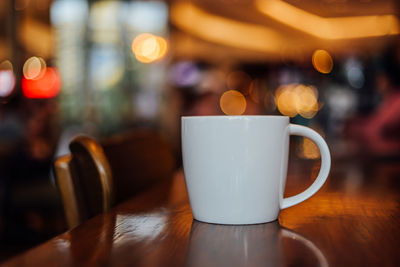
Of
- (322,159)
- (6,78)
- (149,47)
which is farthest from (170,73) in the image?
(322,159)

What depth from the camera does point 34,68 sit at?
4230 mm

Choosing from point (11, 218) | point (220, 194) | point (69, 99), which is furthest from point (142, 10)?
point (220, 194)

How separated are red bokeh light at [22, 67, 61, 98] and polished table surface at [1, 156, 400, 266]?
11.9 ft

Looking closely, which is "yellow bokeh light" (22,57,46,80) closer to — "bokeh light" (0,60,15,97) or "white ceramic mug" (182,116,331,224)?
"bokeh light" (0,60,15,97)

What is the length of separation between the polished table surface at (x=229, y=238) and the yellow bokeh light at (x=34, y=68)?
3.75 metres

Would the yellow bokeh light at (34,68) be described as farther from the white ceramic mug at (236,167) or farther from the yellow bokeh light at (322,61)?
the yellow bokeh light at (322,61)

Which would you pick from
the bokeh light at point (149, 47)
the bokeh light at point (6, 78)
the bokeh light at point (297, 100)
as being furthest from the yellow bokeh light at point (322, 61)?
the bokeh light at point (6, 78)

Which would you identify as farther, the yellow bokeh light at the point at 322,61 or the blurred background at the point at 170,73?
the yellow bokeh light at the point at 322,61

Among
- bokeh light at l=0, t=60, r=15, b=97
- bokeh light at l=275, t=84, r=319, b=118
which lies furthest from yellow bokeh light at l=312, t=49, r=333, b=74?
bokeh light at l=0, t=60, r=15, b=97

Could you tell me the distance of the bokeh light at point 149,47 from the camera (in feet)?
17.8

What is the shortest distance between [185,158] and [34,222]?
2.21 m

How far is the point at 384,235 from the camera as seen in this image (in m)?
0.36

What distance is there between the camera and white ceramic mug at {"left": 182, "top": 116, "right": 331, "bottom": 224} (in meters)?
0.39

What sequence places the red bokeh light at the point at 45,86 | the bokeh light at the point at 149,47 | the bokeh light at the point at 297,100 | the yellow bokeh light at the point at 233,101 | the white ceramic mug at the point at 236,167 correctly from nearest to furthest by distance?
the white ceramic mug at the point at 236,167 < the red bokeh light at the point at 45,86 < the bokeh light at the point at 149,47 < the bokeh light at the point at 297,100 < the yellow bokeh light at the point at 233,101
